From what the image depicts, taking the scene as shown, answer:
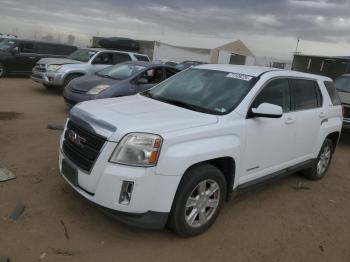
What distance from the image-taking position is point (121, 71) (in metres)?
9.72

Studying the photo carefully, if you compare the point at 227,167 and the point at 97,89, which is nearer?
the point at 227,167

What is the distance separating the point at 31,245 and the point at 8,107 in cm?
676

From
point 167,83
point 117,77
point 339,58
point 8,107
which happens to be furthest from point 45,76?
point 339,58

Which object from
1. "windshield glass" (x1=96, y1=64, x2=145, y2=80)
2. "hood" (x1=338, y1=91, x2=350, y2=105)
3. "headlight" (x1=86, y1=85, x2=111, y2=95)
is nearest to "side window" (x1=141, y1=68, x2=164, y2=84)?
"windshield glass" (x1=96, y1=64, x2=145, y2=80)

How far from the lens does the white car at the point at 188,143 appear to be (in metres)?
3.25

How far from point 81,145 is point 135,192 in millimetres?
808

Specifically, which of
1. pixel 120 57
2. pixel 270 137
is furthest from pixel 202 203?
pixel 120 57

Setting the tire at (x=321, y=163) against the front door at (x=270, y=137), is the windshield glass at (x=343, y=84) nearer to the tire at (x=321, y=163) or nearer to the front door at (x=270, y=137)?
the tire at (x=321, y=163)

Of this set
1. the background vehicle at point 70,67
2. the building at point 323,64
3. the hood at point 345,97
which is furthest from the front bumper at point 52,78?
the building at point 323,64

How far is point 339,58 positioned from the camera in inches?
730

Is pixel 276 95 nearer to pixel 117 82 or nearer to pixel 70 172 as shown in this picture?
pixel 70 172

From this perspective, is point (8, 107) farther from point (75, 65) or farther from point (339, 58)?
point (339, 58)

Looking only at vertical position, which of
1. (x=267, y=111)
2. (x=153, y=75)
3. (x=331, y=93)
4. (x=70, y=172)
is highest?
(x=331, y=93)

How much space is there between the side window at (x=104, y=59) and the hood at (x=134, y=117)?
29.5ft
